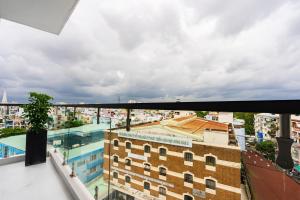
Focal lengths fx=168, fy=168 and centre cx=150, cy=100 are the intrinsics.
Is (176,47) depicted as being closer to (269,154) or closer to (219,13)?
(219,13)

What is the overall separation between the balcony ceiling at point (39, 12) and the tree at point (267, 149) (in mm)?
2826

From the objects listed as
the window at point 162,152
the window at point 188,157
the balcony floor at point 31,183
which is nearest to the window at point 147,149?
the window at point 162,152

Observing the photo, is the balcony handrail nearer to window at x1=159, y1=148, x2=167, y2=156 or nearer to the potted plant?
window at x1=159, y1=148, x2=167, y2=156

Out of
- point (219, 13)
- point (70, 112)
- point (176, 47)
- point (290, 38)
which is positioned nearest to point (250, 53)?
point (290, 38)

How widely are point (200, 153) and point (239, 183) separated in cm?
24

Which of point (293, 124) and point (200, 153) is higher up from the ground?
point (293, 124)

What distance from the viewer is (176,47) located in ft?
109

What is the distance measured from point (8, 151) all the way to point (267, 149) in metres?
3.80

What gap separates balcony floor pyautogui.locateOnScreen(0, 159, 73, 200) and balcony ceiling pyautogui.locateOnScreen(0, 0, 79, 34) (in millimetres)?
2468

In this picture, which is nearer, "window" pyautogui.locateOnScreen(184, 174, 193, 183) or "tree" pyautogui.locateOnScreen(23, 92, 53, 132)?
"window" pyautogui.locateOnScreen(184, 174, 193, 183)

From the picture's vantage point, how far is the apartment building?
93cm

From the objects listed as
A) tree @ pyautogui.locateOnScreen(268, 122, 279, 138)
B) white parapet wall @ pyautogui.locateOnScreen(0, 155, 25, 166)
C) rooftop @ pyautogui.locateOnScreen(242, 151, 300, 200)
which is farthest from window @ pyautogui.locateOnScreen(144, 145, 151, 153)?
white parapet wall @ pyautogui.locateOnScreen(0, 155, 25, 166)

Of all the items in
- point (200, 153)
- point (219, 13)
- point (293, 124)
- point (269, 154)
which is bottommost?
point (200, 153)

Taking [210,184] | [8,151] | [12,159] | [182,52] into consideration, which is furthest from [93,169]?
[182,52]
